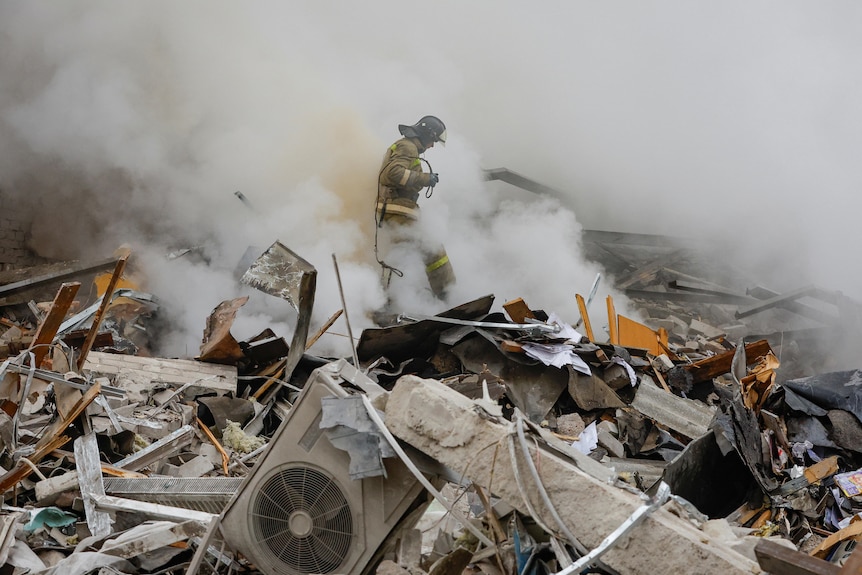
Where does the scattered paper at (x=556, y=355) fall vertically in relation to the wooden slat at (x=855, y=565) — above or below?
below

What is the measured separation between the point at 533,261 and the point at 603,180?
15.1 feet

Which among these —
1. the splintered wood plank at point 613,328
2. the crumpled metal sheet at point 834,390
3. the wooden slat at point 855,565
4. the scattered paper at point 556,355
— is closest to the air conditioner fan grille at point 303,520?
the wooden slat at point 855,565

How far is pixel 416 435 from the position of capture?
235cm

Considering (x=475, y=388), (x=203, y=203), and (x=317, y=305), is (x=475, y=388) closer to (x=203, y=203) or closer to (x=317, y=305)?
(x=317, y=305)

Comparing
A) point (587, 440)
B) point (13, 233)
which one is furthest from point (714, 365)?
point (13, 233)

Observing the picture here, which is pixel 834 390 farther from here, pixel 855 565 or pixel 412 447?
pixel 855 565

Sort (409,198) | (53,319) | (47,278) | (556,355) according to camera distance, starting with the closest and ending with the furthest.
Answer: (53,319) < (556,355) < (47,278) < (409,198)

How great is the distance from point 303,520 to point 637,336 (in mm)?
5613

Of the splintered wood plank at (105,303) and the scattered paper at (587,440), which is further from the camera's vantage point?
the scattered paper at (587,440)

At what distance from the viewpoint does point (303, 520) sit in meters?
2.61

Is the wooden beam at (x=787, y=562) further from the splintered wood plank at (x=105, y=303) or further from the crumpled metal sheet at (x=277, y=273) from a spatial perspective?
the crumpled metal sheet at (x=277, y=273)

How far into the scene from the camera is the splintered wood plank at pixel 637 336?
745cm

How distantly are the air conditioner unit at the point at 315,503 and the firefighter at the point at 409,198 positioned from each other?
5829 millimetres

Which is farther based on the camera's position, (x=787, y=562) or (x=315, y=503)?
(x=315, y=503)
